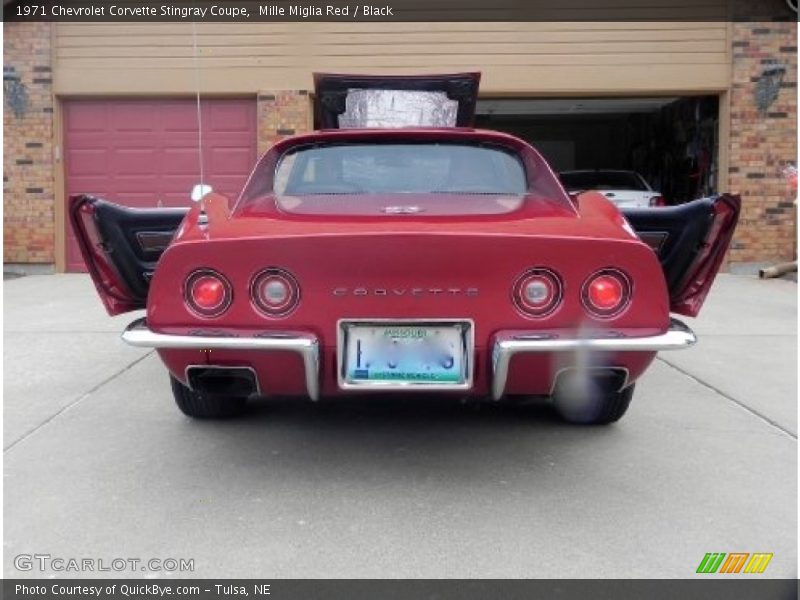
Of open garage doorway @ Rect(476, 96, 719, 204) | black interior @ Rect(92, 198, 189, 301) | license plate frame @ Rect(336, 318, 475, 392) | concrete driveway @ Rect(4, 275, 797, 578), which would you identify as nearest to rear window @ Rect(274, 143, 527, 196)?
black interior @ Rect(92, 198, 189, 301)

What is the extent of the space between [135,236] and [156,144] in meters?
7.99

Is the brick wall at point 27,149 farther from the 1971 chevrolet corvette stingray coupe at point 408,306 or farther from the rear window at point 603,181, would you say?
the 1971 chevrolet corvette stingray coupe at point 408,306

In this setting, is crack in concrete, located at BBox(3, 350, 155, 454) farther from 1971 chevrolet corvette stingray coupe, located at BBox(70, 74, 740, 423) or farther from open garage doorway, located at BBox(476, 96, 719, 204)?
open garage doorway, located at BBox(476, 96, 719, 204)

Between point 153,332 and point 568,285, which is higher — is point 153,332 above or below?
below

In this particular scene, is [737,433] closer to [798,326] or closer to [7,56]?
[798,326]

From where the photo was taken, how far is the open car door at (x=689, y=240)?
3.85 metres

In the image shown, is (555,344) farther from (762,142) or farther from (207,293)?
(762,142)

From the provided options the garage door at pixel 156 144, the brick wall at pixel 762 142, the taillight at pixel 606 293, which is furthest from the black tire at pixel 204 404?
the brick wall at pixel 762 142

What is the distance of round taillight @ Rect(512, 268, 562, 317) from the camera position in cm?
316

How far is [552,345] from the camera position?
3061 millimetres

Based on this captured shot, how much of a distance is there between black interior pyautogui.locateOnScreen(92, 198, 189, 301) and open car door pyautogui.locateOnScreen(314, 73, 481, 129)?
2177 millimetres

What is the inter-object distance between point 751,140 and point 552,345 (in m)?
9.62
